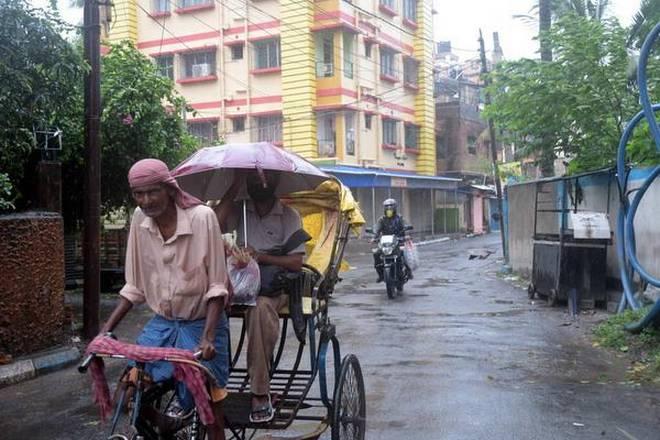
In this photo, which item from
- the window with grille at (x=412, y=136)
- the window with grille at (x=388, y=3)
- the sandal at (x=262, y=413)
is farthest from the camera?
the window with grille at (x=412, y=136)

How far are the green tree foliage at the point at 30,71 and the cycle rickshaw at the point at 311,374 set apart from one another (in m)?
3.64

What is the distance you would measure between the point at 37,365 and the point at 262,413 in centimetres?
470

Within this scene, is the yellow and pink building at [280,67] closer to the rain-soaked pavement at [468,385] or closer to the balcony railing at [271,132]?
the balcony railing at [271,132]

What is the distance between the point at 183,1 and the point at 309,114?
7967mm

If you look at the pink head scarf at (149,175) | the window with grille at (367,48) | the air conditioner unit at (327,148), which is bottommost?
the pink head scarf at (149,175)

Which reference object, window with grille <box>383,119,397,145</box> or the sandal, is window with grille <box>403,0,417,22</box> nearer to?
window with grille <box>383,119,397,145</box>

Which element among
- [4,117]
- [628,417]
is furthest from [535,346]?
[4,117]

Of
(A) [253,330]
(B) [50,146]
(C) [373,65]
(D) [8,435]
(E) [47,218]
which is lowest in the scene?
(D) [8,435]

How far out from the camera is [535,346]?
28.5 ft

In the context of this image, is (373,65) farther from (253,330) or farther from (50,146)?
(253,330)

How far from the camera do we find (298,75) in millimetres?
30172

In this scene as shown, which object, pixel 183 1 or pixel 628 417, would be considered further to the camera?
pixel 183 1

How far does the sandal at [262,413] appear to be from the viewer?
3961 mm

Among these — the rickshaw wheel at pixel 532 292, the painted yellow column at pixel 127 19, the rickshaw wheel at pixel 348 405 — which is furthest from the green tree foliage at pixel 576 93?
the painted yellow column at pixel 127 19
